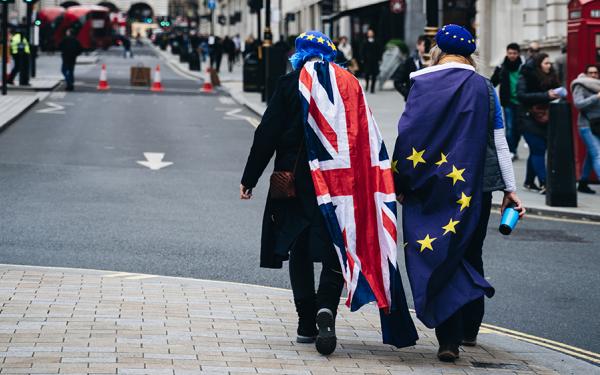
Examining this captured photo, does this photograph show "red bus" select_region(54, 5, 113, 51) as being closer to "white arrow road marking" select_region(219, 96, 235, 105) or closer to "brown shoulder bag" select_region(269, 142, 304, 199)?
"white arrow road marking" select_region(219, 96, 235, 105)

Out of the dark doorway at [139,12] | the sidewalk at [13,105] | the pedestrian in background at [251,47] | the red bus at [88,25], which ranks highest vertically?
the dark doorway at [139,12]

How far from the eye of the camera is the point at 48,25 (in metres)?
93.8

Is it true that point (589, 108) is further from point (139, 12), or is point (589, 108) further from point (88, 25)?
point (139, 12)

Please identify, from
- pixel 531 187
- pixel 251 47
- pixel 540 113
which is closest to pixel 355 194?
pixel 540 113

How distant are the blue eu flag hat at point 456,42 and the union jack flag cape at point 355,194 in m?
0.50

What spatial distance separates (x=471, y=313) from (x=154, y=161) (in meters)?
11.7

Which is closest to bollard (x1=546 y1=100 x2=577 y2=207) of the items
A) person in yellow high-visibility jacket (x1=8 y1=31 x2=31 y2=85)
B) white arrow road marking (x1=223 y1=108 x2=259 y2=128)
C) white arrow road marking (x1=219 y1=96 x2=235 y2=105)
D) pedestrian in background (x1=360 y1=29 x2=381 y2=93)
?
white arrow road marking (x1=223 y1=108 x2=259 y2=128)

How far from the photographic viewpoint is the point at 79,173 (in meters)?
16.4

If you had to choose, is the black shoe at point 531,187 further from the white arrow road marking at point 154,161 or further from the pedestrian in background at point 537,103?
the white arrow road marking at point 154,161

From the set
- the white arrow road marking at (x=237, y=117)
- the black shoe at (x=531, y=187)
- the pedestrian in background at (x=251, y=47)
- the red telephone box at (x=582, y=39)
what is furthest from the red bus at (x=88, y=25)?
the black shoe at (x=531, y=187)

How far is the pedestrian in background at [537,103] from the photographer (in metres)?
15.2

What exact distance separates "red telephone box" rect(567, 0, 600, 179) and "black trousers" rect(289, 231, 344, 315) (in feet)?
32.0

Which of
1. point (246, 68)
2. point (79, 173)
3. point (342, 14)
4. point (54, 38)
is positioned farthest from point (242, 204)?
point (54, 38)

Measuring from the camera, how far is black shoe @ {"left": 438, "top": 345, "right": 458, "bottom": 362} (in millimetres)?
6414
